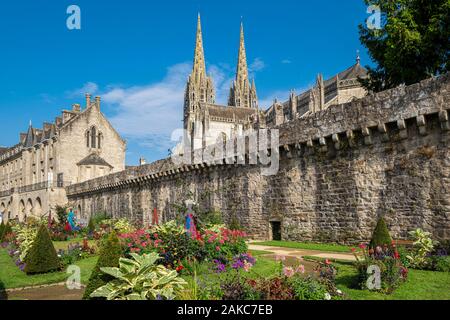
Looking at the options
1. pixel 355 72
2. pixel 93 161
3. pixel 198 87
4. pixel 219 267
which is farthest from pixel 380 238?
pixel 198 87

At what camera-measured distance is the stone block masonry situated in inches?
452

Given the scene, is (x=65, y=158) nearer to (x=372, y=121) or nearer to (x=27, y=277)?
(x=27, y=277)

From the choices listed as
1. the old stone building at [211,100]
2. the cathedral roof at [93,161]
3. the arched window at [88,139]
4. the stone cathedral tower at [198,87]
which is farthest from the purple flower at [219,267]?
the stone cathedral tower at [198,87]

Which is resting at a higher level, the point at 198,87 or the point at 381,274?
the point at 198,87

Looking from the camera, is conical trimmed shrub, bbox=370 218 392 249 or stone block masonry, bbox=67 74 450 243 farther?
stone block masonry, bbox=67 74 450 243

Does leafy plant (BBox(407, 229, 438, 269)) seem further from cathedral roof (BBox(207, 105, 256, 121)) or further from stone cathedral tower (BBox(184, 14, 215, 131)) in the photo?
stone cathedral tower (BBox(184, 14, 215, 131))

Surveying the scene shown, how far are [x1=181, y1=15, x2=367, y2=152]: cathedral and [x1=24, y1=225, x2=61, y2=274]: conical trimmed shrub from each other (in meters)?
11.7

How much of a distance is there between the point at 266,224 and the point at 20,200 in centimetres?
4740

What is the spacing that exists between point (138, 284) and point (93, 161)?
44440mm

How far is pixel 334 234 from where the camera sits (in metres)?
14.4

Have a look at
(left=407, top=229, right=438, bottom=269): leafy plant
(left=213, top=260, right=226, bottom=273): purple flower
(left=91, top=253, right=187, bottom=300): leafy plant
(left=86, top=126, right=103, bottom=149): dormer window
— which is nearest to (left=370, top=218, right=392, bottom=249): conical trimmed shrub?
(left=407, top=229, right=438, bottom=269): leafy plant

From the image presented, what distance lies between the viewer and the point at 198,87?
100 meters
